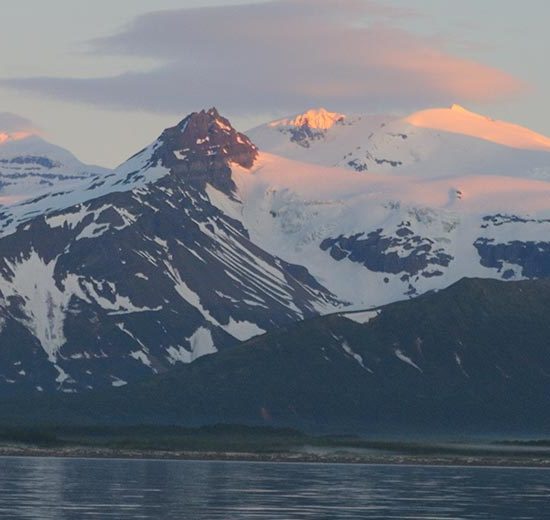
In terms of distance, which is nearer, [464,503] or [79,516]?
[79,516]

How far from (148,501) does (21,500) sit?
462 inches

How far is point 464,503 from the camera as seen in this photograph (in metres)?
197

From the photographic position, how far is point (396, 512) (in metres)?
185

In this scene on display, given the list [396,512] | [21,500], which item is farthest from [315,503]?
[21,500]

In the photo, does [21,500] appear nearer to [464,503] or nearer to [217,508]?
[217,508]

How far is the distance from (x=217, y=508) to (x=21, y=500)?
18.9 metres

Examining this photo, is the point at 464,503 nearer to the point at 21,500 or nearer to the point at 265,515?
the point at 265,515

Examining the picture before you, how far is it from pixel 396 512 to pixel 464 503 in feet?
46.5

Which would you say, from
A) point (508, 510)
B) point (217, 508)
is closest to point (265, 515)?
point (217, 508)

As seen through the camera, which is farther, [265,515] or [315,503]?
[315,503]

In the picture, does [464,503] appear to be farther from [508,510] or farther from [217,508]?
[217,508]

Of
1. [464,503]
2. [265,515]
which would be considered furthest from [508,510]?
[265,515]

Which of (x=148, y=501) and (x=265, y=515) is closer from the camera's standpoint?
(x=265, y=515)

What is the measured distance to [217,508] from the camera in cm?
18525
